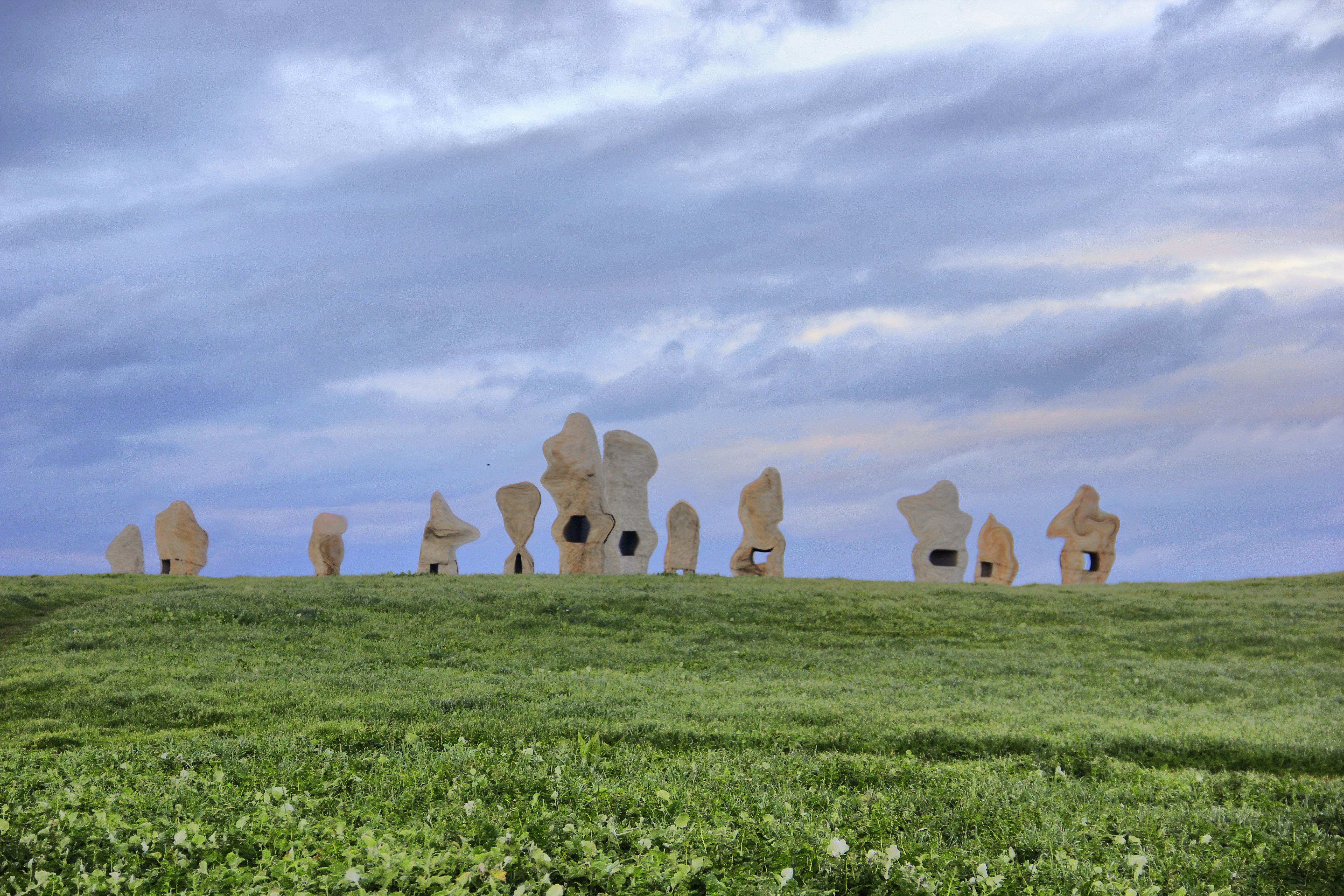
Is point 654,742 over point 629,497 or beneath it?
beneath

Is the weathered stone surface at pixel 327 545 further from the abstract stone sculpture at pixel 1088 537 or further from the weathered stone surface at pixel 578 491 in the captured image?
the abstract stone sculpture at pixel 1088 537

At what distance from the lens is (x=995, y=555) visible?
3194 cm

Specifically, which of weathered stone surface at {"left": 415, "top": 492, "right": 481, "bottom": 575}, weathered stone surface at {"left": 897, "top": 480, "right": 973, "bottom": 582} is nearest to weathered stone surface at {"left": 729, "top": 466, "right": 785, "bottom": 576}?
weathered stone surface at {"left": 897, "top": 480, "right": 973, "bottom": 582}

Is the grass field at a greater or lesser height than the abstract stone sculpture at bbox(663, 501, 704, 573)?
lesser

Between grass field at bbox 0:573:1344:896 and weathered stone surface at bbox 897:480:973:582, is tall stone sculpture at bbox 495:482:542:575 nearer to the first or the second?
grass field at bbox 0:573:1344:896

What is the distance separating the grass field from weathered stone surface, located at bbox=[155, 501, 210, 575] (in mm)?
8950

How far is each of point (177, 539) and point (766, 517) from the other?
751 inches

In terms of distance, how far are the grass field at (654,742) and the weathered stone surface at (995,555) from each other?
1026 centimetres

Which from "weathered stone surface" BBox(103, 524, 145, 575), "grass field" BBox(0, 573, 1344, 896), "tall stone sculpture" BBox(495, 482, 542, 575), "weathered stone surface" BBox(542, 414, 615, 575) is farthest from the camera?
"weathered stone surface" BBox(103, 524, 145, 575)

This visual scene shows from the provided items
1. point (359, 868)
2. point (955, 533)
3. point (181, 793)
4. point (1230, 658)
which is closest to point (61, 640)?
point (181, 793)

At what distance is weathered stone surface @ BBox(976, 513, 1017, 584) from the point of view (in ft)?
104

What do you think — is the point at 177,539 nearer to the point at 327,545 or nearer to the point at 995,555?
the point at 327,545

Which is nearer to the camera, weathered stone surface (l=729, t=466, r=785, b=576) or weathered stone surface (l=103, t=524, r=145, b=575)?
weathered stone surface (l=729, t=466, r=785, b=576)

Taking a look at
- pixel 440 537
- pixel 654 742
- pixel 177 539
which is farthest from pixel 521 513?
pixel 654 742
